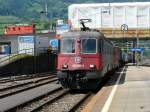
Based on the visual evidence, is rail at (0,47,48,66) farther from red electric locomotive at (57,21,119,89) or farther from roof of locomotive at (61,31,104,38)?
red electric locomotive at (57,21,119,89)

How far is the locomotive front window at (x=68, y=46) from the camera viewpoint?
25.3 m

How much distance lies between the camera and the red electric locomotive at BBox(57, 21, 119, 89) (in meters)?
24.8

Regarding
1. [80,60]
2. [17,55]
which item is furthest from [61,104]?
[17,55]

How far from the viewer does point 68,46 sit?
1000 inches

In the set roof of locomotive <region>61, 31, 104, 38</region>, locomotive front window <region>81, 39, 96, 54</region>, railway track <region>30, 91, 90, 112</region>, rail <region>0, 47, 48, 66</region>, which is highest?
roof of locomotive <region>61, 31, 104, 38</region>

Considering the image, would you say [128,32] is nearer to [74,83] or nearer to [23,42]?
[23,42]

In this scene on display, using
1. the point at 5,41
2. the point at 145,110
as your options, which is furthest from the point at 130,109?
the point at 5,41

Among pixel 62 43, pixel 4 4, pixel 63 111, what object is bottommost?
pixel 63 111

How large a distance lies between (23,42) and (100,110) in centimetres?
4679

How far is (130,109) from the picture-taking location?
1535 cm

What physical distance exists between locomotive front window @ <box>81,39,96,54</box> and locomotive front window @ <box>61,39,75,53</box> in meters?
0.48

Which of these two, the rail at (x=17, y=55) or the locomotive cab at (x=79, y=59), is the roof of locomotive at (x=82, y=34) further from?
the rail at (x=17, y=55)

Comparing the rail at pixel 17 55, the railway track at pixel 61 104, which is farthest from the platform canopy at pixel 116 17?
the railway track at pixel 61 104

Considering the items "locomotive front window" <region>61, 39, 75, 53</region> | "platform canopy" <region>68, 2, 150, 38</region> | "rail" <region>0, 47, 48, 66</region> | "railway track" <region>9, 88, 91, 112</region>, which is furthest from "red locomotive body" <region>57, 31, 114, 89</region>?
"platform canopy" <region>68, 2, 150, 38</region>
